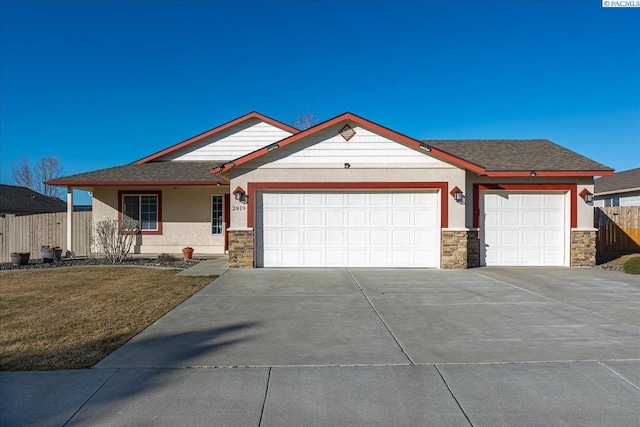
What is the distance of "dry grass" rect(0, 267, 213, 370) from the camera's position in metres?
4.68

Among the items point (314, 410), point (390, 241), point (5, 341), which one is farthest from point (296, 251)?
point (314, 410)

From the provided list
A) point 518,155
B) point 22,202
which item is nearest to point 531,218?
point 518,155

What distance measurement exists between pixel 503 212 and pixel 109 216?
14.5 m

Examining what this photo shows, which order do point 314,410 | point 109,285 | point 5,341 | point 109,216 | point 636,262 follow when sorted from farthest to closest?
point 109,216, point 636,262, point 109,285, point 5,341, point 314,410

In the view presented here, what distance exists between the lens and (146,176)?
1481 centimetres

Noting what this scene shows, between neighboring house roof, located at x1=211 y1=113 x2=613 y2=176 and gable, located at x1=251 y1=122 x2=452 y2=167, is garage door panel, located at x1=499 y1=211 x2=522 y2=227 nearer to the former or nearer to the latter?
neighboring house roof, located at x1=211 y1=113 x2=613 y2=176

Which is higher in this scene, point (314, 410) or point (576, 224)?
point (576, 224)

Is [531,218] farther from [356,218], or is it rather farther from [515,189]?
[356,218]

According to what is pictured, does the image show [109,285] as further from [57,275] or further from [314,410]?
[314,410]

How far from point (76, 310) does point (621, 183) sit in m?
27.3

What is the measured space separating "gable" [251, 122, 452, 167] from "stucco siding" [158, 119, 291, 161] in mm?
5884

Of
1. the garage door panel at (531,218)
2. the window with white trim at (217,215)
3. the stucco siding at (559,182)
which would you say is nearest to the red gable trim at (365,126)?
the stucco siding at (559,182)

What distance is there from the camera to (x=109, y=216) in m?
15.7

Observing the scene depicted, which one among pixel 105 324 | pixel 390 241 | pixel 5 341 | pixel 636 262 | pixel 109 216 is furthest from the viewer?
pixel 109 216
